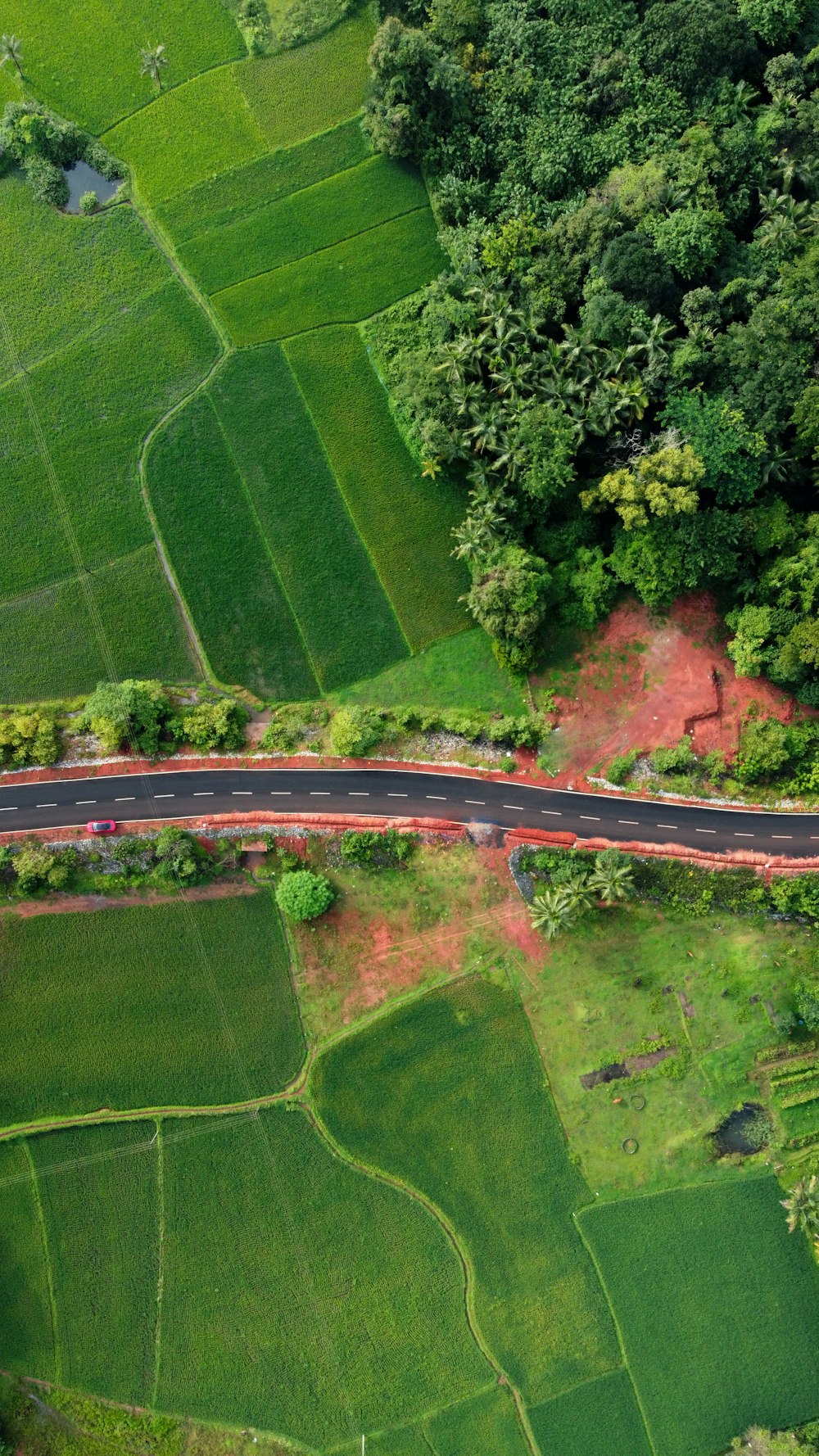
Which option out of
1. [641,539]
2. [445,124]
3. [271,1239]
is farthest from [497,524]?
[271,1239]

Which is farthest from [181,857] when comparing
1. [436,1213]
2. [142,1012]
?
[436,1213]

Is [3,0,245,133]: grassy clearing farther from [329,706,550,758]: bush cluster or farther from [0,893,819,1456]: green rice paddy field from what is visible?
[0,893,819,1456]: green rice paddy field

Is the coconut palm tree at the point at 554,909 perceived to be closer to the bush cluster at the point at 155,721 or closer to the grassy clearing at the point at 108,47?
the bush cluster at the point at 155,721

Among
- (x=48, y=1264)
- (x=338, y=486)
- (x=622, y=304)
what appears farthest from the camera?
(x=338, y=486)

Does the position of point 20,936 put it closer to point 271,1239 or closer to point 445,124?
point 271,1239

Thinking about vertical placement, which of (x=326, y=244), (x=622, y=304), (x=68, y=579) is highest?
(x=326, y=244)

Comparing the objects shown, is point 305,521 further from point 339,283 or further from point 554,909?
point 554,909

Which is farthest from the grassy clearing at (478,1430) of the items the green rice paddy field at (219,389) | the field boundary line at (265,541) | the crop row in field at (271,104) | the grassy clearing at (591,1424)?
the crop row in field at (271,104)
